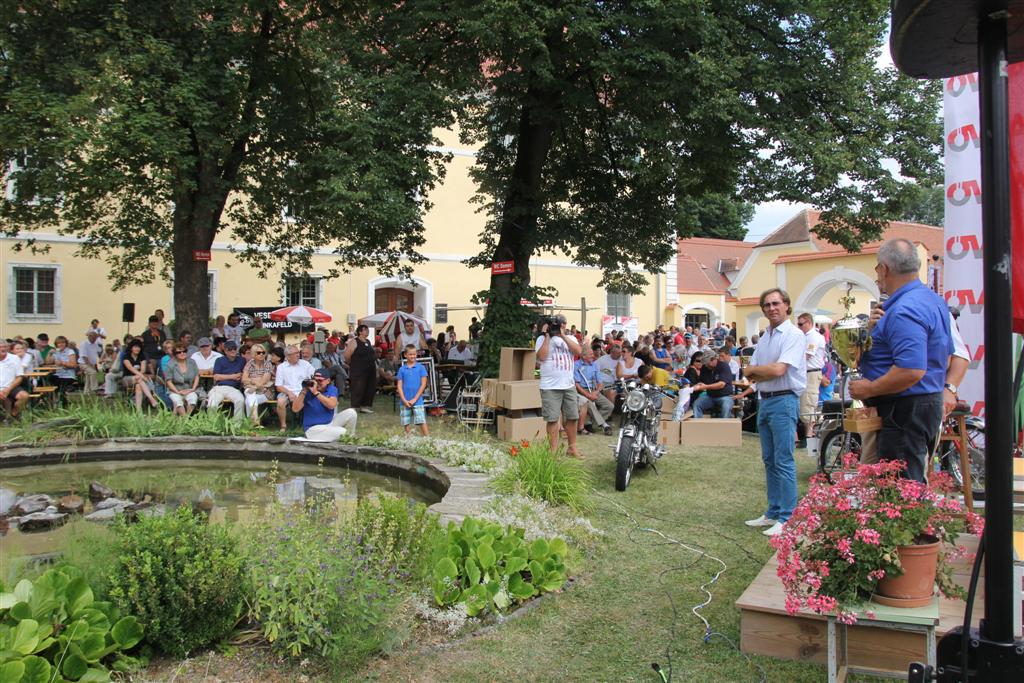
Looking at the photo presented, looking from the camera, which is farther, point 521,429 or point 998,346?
point 521,429

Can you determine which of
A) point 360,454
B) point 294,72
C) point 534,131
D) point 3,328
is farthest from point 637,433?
point 3,328

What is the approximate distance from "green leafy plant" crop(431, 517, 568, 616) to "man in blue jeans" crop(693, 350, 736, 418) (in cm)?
780

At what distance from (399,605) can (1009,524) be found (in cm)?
275

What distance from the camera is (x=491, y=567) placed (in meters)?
4.48

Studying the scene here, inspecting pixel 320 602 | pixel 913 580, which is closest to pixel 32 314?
pixel 320 602

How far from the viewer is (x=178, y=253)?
1577 centimetres

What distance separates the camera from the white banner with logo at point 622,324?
34.2 m

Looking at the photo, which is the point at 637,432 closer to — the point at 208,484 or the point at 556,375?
the point at 556,375

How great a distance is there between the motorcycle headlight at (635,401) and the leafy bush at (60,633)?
18.1ft

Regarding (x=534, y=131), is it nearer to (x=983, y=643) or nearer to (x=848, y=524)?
(x=848, y=524)

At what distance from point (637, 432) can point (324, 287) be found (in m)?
22.2

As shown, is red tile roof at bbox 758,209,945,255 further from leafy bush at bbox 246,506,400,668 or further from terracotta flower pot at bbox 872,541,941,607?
leafy bush at bbox 246,506,400,668

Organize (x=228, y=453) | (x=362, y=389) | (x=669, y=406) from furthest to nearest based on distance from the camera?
(x=362, y=389) < (x=669, y=406) < (x=228, y=453)

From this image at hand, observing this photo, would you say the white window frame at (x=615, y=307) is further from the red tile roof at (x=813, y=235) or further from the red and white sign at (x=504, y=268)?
the red and white sign at (x=504, y=268)
